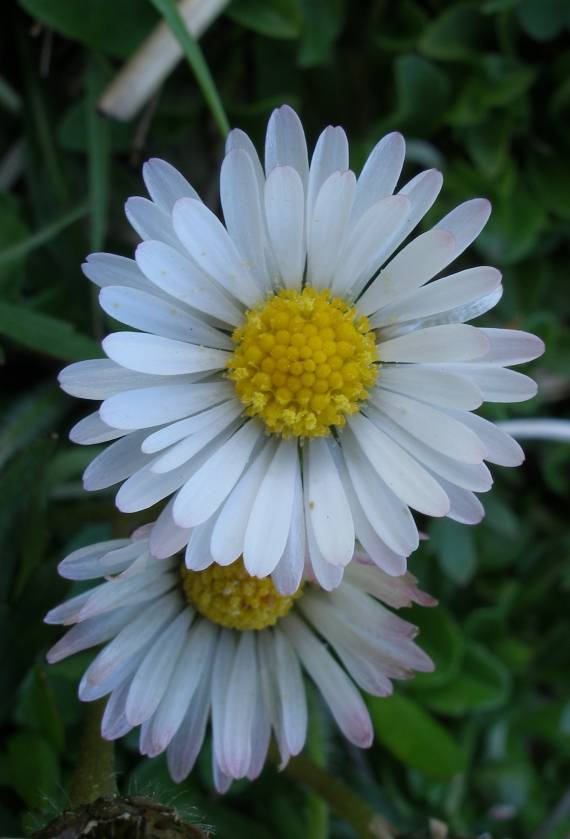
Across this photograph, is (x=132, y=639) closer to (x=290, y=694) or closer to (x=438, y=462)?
(x=290, y=694)

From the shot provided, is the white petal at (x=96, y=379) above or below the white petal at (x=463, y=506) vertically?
above

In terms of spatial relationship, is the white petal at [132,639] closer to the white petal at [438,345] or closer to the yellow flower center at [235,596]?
the yellow flower center at [235,596]

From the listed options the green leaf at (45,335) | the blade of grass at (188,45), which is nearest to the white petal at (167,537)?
the green leaf at (45,335)

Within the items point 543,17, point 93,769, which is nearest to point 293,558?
point 93,769

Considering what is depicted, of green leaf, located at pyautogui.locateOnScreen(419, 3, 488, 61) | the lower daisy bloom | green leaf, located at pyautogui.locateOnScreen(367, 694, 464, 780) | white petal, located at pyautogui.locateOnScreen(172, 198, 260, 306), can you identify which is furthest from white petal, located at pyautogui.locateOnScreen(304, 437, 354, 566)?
green leaf, located at pyautogui.locateOnScreen(419, 3, 488, 61)

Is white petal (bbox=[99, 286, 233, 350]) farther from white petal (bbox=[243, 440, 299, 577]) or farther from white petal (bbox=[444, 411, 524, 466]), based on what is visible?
white petal (bbox=[444, 411, 524, 466])

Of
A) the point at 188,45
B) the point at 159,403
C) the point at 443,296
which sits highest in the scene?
the point at 188,45

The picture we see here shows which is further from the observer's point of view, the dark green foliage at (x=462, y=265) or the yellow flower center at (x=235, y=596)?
the dark green foliage at (x=462, y=265)
